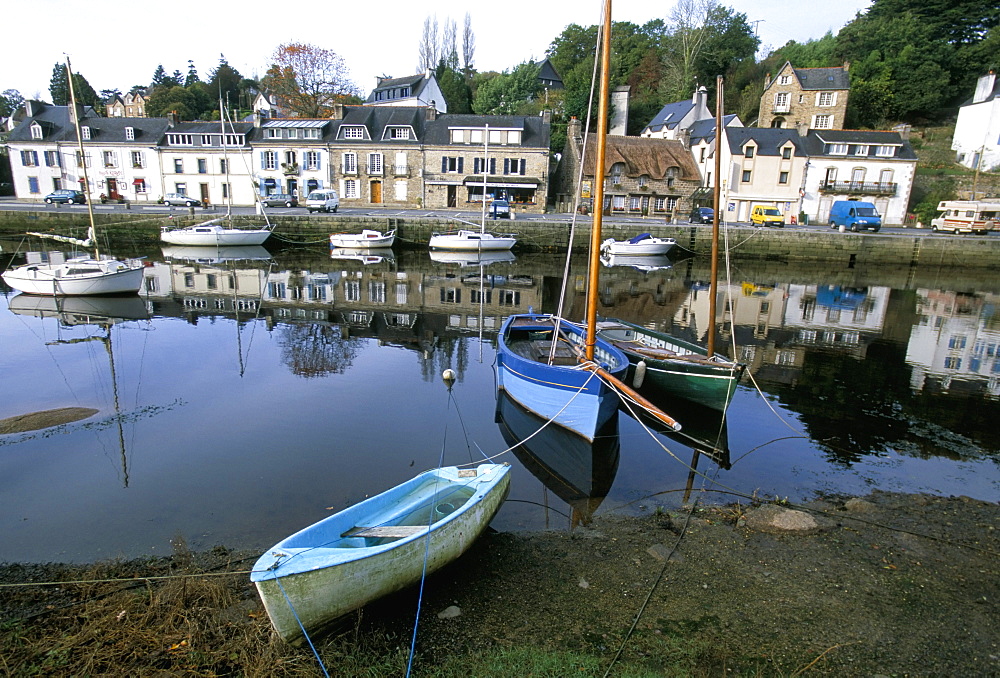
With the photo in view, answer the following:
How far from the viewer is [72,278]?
75.6ft

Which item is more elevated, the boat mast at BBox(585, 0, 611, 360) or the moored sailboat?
the boat mast at BBox(585, 0, 611, 360)

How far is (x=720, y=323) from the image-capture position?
2264 cm

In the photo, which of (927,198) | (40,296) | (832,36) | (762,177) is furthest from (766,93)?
(40,296)

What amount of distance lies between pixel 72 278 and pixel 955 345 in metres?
32.5

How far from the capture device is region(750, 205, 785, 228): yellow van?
44.6m

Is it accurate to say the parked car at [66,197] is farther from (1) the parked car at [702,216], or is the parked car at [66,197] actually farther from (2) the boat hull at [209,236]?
(1) the parked car at [702,216]

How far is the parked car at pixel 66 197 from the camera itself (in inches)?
1928

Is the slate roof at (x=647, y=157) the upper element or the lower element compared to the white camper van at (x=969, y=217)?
upper

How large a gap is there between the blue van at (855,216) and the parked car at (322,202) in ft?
125

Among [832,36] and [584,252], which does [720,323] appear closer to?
[584,252]

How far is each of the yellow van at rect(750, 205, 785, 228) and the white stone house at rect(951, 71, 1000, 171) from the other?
20.7m

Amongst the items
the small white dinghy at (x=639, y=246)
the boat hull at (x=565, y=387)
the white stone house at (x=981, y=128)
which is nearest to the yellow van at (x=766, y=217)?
the small white dinghy at (x=639, y=246)

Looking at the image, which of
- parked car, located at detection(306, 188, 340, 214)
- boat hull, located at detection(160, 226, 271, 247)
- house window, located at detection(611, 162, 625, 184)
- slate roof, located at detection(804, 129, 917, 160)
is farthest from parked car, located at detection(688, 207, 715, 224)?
boat hull, located at detection(160, 226, 271, 247)

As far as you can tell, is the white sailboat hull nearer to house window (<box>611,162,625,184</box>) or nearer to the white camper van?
house window (<box>611,162,625,184</box>)
